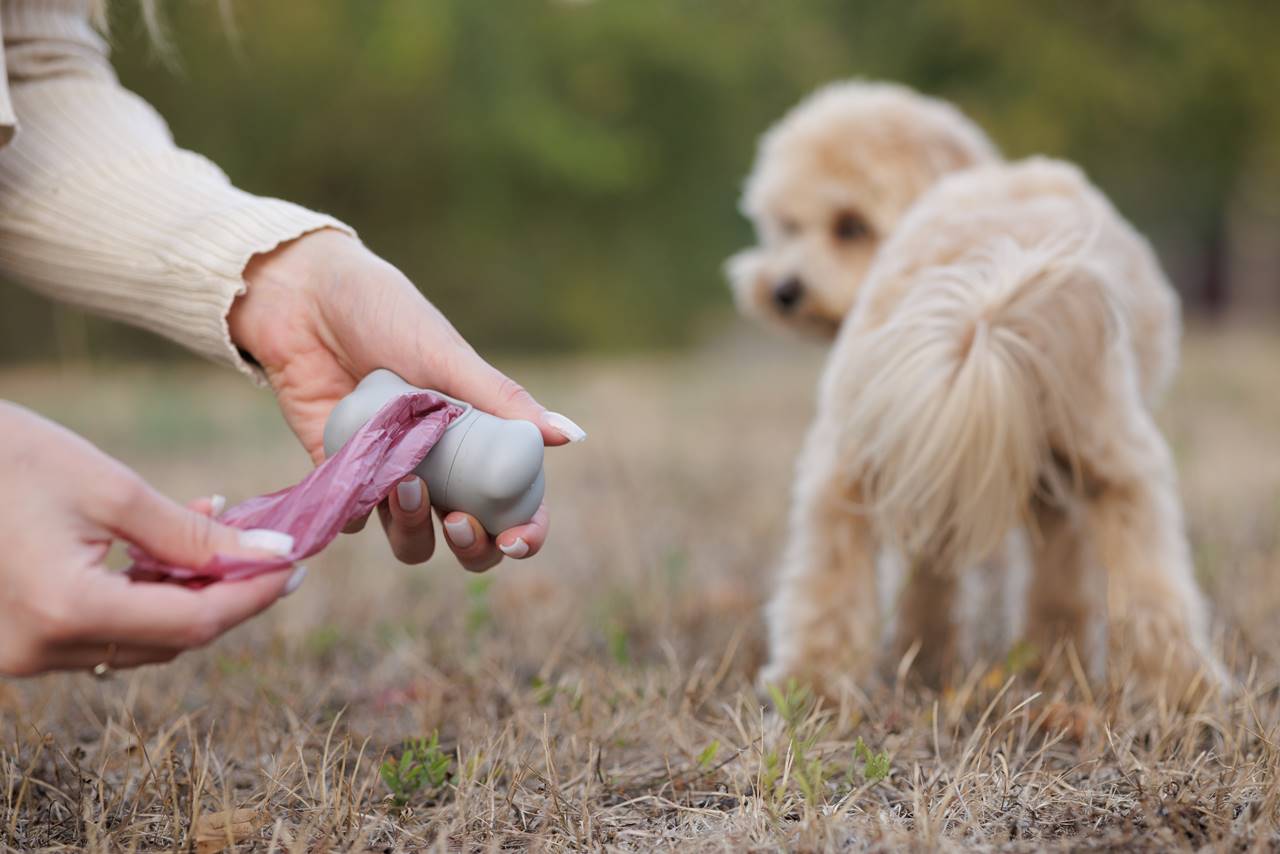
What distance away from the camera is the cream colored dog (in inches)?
80.1

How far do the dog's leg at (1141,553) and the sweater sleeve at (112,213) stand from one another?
1500 millimetres

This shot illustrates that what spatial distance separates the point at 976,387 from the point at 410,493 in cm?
103

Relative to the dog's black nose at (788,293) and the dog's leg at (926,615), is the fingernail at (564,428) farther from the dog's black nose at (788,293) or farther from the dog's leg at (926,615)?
the dog's black nose at (788,293)

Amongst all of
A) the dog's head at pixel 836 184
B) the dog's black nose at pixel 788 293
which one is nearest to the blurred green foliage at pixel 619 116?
the dog's head at pixel 836 184

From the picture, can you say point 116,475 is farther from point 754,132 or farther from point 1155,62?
point 754,132

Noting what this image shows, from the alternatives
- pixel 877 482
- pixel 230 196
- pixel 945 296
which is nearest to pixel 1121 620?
pixel 877 482

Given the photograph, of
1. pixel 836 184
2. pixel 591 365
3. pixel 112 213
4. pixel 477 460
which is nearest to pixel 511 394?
pixel 477 460

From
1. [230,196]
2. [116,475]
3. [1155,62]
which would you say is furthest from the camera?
[1155,62]

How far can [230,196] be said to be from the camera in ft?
5.95

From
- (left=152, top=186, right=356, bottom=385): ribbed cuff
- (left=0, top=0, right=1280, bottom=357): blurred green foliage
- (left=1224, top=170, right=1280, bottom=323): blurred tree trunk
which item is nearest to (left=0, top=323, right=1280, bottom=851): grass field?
(left=152, top=186, right=356, bottom=385): ribbed cuff

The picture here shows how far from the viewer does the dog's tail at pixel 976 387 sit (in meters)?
2.01

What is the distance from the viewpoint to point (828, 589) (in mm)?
2303

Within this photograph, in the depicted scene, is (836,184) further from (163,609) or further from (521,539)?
(163,609)

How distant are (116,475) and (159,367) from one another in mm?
12285
